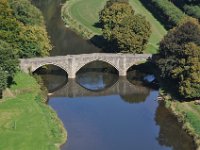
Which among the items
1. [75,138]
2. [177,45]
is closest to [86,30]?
[177,45]

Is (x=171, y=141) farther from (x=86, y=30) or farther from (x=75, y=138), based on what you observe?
(x=86, y=30)

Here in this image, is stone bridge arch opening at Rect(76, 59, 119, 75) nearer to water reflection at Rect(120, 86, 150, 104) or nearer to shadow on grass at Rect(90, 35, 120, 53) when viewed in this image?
shadow on grass at Rect(90, 35, 120, 53)

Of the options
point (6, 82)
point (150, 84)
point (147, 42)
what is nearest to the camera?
point (6, 82)

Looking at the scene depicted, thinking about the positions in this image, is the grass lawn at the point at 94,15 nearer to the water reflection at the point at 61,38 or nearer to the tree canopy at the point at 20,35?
the water reflection at the point at 61,38

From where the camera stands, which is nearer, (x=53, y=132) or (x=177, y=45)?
(x=53, y=132)

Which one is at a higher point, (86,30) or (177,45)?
(177,45)

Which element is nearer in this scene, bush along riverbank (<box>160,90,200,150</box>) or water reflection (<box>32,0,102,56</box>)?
bush along riverbank (<box>160,90,200,150</box>)

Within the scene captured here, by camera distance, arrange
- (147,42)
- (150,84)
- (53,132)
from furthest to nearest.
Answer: (147,42), (150,84), (53,132)

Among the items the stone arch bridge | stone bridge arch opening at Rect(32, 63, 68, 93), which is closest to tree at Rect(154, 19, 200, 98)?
the stone arch bridge
